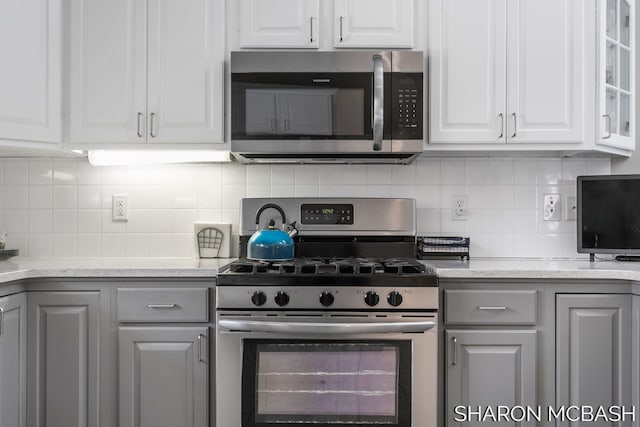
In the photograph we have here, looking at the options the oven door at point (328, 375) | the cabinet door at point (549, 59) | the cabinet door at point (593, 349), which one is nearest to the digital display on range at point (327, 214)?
the oven door at point (328, 375)

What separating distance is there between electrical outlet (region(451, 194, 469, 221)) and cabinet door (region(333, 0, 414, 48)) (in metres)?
0.82

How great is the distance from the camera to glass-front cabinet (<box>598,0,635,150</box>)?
2.19m

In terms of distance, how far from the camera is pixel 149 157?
7.86 feet

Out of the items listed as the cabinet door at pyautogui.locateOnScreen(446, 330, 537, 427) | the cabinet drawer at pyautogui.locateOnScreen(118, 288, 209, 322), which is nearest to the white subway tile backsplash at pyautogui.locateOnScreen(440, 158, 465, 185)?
the cabinet door at pyautogui.locateOnScreen(446, 330, 537, 427)

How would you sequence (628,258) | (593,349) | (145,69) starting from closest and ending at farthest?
(593,349) → (145,69) → (628,258)

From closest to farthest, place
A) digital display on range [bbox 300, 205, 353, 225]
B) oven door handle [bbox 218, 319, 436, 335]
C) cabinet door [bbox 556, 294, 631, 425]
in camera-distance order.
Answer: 1. oven door handle [bbox 218, 319, 436, 335]
2. cabinet door [bbox 556, 294, 631, 425]
3. digital display on range [bbox 300, 205, 353, 225]

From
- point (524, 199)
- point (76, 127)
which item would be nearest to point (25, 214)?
point (76, 127)

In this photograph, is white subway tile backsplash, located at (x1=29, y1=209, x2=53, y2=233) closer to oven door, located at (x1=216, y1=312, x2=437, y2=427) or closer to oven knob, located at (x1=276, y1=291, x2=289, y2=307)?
oven door, located at (x1=216, y1=312, x2=437, y2=427)

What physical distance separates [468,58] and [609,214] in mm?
1020

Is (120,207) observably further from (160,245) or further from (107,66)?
(107,66)

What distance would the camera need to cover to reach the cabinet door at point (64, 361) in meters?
1.91

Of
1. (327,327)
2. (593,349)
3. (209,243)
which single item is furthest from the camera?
(209,243)

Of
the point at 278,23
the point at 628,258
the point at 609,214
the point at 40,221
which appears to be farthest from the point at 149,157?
the point at 628,258

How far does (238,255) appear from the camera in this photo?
2.47 m
